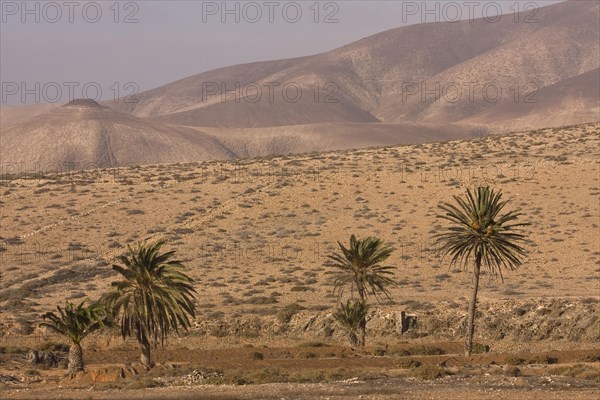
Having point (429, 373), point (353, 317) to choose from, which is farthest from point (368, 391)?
point (353, 317)

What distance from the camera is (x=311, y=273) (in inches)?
2318

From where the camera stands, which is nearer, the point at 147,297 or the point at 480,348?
the point at 147,297

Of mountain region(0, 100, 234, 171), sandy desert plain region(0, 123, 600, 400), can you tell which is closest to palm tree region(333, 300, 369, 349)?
sandy desert plain region(0, 123, 600, 400)

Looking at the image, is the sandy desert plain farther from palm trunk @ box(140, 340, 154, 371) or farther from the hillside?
palm trunk @ box(140, 340, 154, 371)

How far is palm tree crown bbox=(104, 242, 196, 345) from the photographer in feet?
114

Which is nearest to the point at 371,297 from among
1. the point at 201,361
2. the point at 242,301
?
the point at 242,301

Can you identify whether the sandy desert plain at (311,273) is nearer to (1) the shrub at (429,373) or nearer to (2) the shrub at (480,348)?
(1) the shrub at (429,373)

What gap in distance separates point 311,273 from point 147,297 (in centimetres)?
2465

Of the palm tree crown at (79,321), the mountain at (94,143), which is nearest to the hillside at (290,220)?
the palm tree crown at (79,321)

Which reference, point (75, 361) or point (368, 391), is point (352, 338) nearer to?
point (75, 361)

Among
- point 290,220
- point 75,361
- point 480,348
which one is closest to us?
point 75,361

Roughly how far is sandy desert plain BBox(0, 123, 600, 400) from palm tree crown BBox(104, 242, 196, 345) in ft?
5.13

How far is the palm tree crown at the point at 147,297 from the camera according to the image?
34.7m

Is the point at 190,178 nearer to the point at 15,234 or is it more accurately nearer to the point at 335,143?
the point at 15,234
